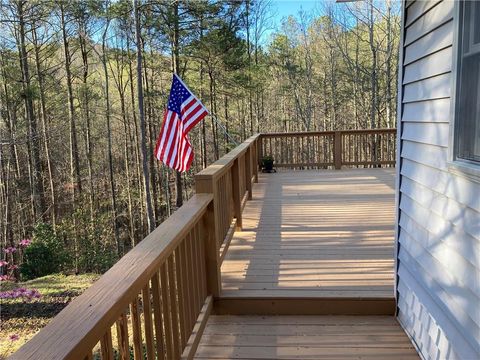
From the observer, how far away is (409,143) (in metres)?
2.64

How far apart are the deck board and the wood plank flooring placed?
0.20 metres

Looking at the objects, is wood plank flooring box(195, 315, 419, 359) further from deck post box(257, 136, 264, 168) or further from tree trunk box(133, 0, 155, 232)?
tree trunk box(133, 0, 155, 232)

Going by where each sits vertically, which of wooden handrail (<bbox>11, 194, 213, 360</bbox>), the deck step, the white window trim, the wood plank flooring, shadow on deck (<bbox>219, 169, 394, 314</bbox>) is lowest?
the wood plank flooring

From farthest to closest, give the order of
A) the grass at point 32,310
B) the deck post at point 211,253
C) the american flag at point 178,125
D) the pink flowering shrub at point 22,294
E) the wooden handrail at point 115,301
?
the pink flowering shrub at point 22,294
the grass at point 32,310
the american flag at point 178,125
the deck post at point 211,253
the wooden handrail at point 115,301

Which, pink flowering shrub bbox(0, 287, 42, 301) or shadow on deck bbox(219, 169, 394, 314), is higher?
shadow on deck bbox(219, 169, 394, 314)

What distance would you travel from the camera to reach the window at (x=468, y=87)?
1.73 metres

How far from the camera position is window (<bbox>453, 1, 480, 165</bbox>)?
173 centimetres

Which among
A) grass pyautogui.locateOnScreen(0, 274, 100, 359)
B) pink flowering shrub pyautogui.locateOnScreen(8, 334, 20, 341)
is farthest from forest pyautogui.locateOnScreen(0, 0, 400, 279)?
pink flowering shrub pyautogui.locateOnScreen(8, 334, 20, 341)

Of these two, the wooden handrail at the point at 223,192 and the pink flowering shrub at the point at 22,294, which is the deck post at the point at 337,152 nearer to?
the wooden handrail at the point at 223,192

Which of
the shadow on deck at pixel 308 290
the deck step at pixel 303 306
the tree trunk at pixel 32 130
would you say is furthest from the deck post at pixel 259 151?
the tree trunk at pixel 32 130

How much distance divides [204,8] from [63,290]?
37.7 feet

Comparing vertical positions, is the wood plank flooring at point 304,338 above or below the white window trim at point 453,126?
below

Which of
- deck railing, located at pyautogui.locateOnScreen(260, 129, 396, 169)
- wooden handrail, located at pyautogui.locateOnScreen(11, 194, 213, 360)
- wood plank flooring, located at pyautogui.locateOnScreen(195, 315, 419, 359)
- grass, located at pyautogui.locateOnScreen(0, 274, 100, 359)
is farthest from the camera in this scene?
deck railing, located at pyautogui.locateOnScreen(260, 129, 396, 169)

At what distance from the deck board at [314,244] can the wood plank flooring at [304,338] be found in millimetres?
195
